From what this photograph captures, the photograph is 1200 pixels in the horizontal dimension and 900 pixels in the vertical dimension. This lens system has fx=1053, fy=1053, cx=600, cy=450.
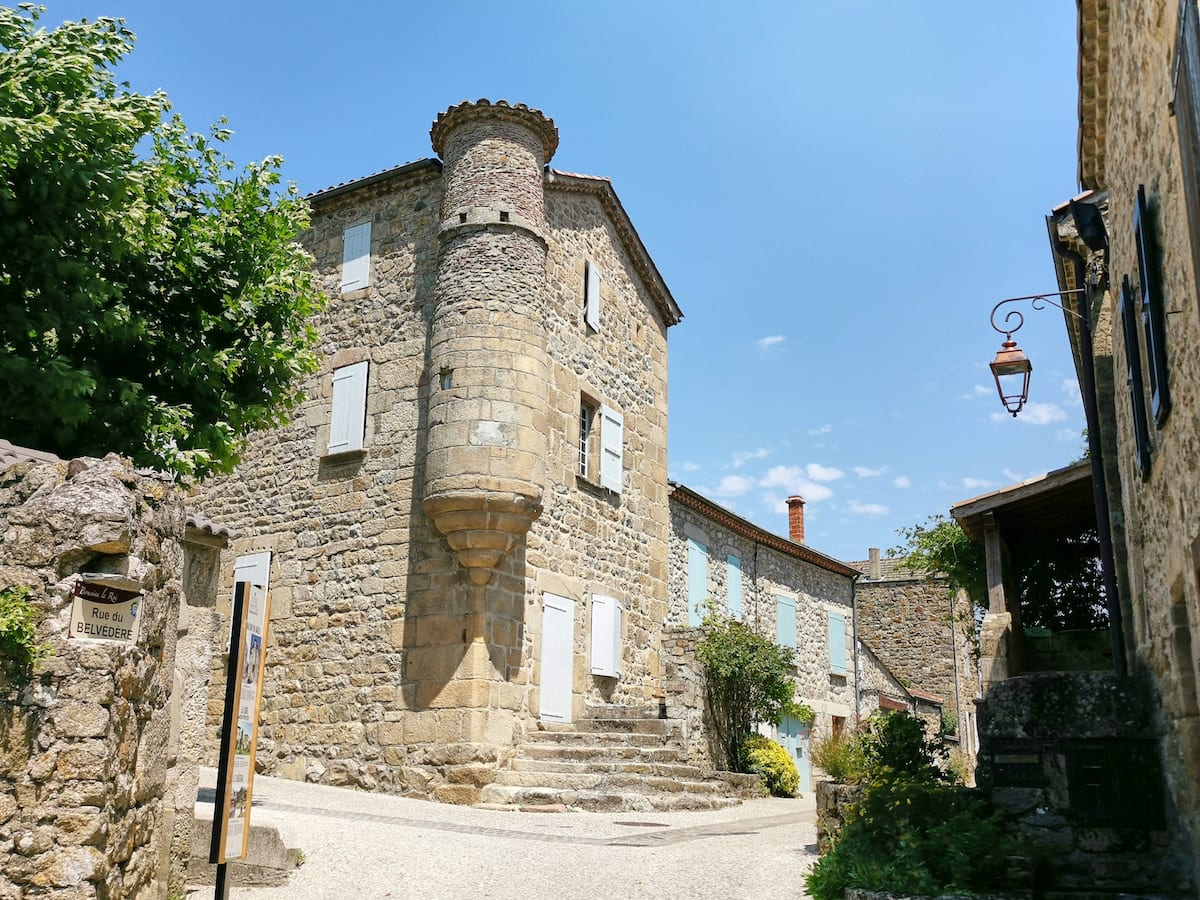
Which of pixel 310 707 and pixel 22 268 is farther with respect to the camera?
pixel 310 707

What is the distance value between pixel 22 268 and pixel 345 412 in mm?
5943

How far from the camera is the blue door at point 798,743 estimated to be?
18172 millimetres

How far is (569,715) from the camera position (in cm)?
1308

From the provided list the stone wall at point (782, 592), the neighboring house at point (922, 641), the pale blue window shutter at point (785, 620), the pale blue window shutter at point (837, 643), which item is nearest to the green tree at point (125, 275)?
the stone wall at point (782, 592)

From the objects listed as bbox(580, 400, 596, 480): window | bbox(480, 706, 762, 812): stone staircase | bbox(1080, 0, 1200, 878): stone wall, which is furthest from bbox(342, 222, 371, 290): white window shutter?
bbox(1080, 0, 1200, 878): stone wall

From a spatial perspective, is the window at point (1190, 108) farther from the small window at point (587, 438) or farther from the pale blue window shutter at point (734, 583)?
the pale blue window shutter at point (734, 583)

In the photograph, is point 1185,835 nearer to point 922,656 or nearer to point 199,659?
point 199,659

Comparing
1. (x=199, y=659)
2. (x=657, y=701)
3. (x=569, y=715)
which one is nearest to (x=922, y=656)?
(x=657, y=701)

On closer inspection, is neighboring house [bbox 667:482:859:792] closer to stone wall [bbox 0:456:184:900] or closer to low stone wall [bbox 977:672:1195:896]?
low stone wall [bbox 977:672:1195:896]

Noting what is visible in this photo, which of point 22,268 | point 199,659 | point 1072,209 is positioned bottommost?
point 199,659

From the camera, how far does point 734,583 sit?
18.8 m

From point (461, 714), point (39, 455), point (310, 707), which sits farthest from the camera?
point (310, 707)

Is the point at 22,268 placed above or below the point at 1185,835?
above

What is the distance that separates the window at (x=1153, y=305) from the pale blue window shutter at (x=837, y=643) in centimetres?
1680
